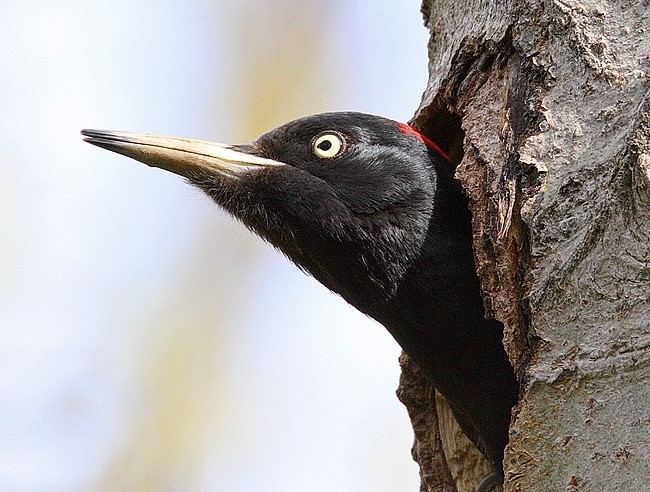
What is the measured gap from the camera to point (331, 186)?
378 cm

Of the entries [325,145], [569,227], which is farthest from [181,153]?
[569,227]

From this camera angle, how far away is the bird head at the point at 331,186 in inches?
146

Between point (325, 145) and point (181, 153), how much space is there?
56 cm

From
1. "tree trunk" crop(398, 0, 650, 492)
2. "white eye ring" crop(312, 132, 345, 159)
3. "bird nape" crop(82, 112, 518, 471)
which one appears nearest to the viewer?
"tree trunk" crop(398, 0, 650, 492)

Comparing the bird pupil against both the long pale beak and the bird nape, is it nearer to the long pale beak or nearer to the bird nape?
the bird nape

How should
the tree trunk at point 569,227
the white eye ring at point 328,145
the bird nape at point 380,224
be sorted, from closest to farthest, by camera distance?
1. the tree trunk at point 569,227
2. the bird nape at point 380,224
3. the white eye ring at point 328,145

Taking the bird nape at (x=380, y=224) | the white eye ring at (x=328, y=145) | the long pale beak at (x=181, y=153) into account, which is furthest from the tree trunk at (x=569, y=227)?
the long pale beak at (x=181, y=153)

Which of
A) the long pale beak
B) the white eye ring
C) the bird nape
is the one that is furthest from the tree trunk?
the long pale beak

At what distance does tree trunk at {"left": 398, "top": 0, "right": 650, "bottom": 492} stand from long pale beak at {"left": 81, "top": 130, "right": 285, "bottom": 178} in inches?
34.9

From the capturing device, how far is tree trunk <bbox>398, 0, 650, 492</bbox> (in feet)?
8.54

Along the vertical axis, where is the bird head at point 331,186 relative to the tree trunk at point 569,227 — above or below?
above

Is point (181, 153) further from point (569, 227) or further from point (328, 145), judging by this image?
point (569, 227)

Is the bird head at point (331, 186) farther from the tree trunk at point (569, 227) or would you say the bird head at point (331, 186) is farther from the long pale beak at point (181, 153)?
the tree trunk at point (569, 227)

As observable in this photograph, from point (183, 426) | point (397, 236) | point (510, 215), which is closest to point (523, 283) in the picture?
point (510, 215)
